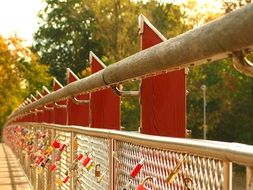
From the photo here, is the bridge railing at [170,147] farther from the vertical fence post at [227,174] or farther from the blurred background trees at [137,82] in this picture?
the blurred background trees at [137,82]

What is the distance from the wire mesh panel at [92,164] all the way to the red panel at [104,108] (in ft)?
0.70

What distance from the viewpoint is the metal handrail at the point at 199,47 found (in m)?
1.70

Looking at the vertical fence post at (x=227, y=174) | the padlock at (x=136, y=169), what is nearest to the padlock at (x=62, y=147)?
the padlock at (x=136, y=169)

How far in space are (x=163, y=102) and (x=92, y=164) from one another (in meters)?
1.10

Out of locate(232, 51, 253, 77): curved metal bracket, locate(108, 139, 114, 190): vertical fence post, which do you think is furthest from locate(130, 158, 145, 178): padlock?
locate(232, 51, 253, 77): curved metal bracket

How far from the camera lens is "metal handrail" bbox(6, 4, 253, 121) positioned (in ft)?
5.57

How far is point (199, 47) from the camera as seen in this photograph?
202 cm

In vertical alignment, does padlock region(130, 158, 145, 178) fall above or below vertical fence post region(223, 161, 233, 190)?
below

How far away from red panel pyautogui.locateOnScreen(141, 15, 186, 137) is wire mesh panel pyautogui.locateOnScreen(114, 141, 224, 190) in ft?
0.68

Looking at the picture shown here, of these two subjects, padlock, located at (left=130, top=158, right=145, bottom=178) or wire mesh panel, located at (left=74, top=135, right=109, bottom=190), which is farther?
wire mesh panel, located at (left=74, top=135, right=109, bottom=190)

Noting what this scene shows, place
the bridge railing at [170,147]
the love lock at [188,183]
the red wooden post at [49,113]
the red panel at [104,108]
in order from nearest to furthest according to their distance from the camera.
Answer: the bridge railing at [170,147], the love lock at [188,183], the red panel at [104,108], the red wooden post at [49,113]

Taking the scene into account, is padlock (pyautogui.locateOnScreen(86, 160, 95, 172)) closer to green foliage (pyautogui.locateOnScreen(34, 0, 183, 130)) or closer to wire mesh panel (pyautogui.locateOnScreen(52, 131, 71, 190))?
wire mesh panel (pyautogui.locateOnScreen(52, 131, 71, 190))

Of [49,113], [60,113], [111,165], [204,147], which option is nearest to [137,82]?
[49,113]

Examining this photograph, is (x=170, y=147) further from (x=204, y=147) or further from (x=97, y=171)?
(x=97, y=171)
